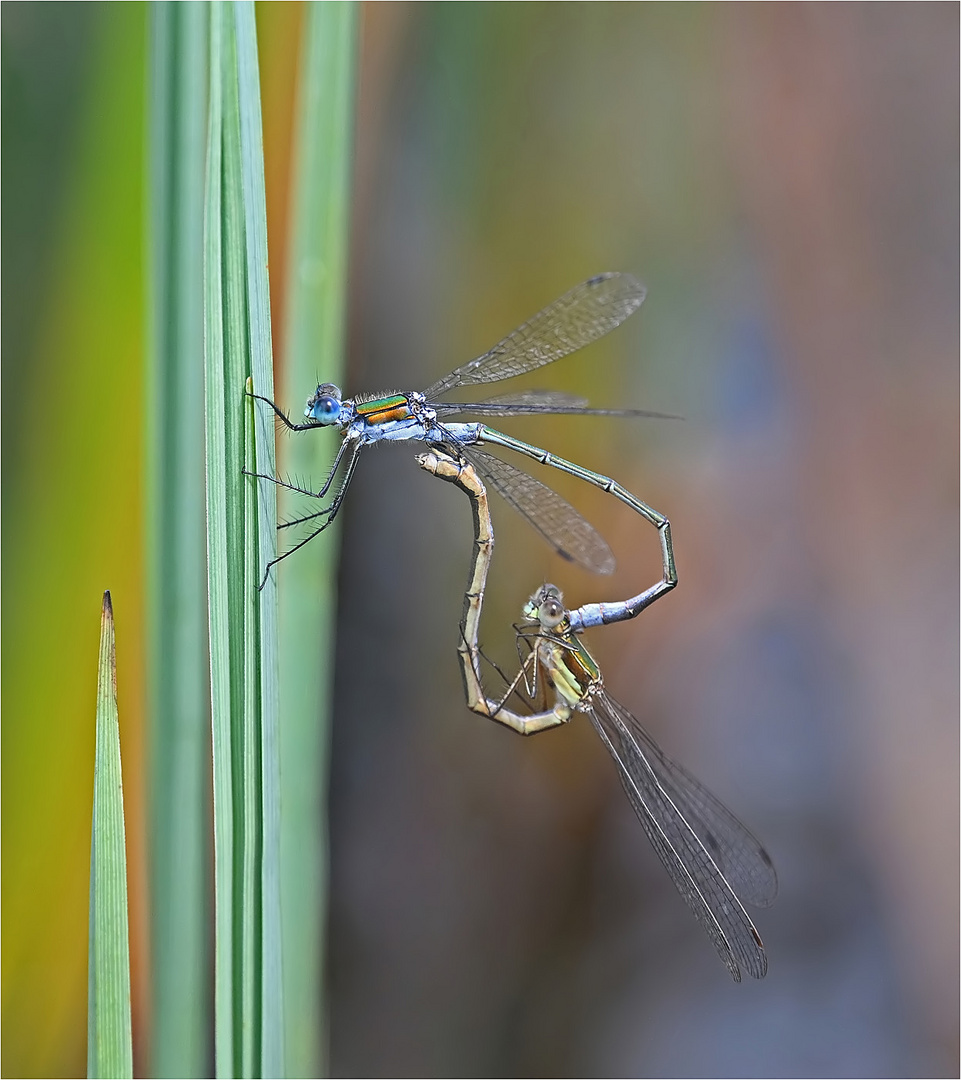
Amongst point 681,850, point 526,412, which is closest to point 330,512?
point 526,412

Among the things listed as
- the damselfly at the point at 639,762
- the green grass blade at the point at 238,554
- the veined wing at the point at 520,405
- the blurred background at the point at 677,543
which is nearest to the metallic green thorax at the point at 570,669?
the damselfly at the point at 639,762

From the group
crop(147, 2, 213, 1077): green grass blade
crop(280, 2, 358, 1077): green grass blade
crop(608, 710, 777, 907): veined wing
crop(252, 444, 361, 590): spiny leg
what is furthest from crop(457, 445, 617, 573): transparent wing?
crop(147, 2, 213, 1077): green grass blade

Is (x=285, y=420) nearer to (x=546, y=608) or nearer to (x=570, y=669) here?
(x=546, y=608)

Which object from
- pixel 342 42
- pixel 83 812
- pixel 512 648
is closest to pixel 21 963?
pixel 83 812

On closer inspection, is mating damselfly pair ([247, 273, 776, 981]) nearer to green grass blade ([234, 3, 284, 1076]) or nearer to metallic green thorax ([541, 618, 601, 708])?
metallic green thorax ([541, 618, 601, 708])

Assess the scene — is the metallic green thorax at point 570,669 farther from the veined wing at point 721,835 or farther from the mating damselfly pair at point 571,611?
the veined wing at point 721,835

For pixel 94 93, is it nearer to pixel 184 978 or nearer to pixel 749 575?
pixel 184 978
